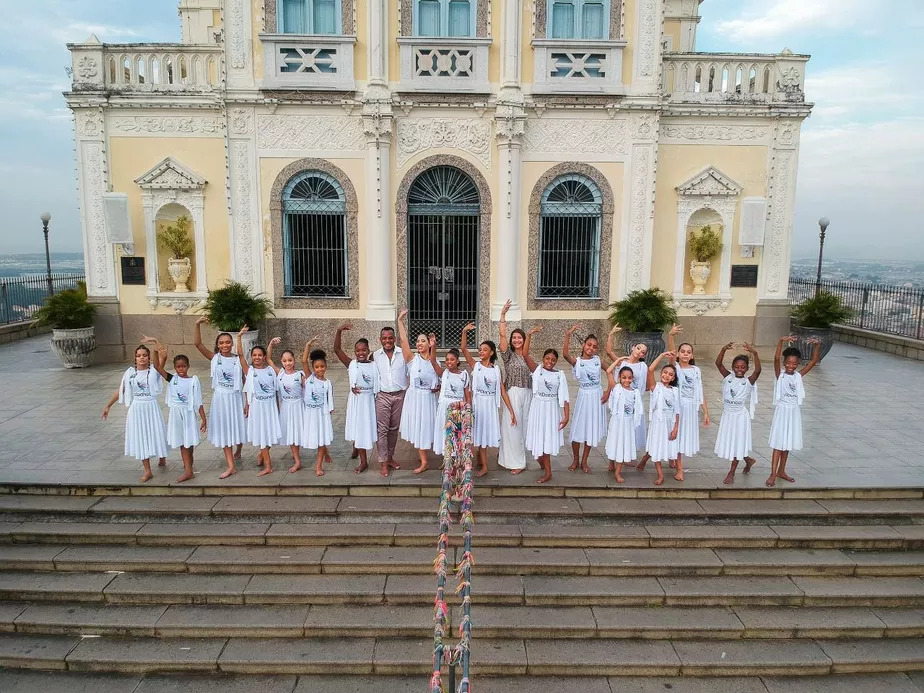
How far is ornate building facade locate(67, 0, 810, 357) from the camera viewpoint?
1300 centimetres

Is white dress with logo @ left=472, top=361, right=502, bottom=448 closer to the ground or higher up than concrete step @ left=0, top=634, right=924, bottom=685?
higher up

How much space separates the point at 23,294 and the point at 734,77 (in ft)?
64.3

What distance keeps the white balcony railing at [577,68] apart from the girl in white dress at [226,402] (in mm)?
8634

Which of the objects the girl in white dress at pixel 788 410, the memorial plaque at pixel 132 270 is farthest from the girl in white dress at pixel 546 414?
the memorial plaque at pixel 132 270

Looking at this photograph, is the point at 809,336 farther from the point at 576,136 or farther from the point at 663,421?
the point at 663,421

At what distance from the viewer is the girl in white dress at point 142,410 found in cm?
744

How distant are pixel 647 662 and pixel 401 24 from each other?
12.1m

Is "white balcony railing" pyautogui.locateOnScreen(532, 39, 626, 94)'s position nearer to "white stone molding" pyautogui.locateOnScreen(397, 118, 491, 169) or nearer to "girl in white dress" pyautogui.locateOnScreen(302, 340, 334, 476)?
"white stone molding" pyautogui.locateOnScreen(397, 118, 491, 169)

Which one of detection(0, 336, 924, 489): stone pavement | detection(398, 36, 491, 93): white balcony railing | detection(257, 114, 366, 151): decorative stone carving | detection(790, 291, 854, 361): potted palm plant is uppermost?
detection(398, 36, 491, 93): white balcony railing

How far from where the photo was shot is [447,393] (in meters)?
7.68

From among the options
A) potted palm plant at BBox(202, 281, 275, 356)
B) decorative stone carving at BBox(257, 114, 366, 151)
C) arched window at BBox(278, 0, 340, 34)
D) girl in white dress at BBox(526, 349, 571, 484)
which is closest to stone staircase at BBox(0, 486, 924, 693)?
girl in white dress at BBox(526, 349, 571, 484)

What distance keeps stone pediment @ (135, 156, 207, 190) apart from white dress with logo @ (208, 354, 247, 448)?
22.9 ft

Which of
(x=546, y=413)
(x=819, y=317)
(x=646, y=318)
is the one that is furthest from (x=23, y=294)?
(x=819, y=317)

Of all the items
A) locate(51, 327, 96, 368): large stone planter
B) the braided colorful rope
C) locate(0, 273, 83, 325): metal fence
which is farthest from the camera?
locate(0, 273, 83, 325): metal fence
